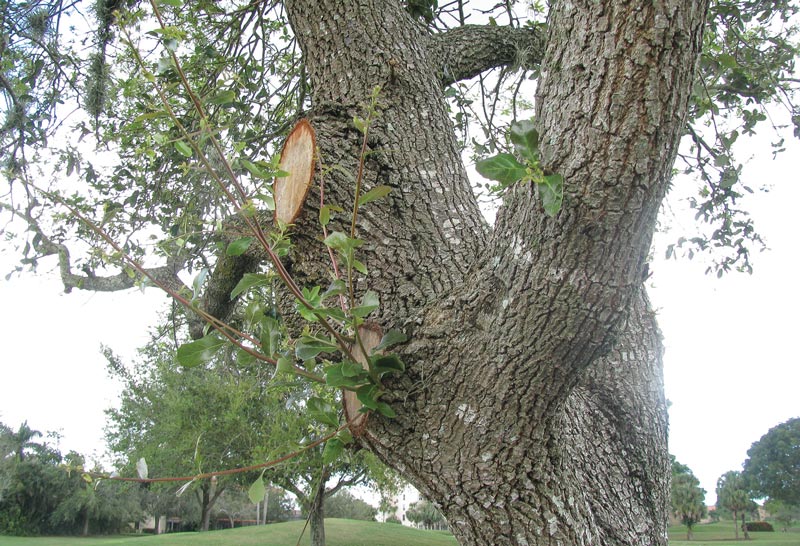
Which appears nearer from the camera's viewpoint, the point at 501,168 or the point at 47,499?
the point at 501,168

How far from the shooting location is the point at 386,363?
1.43 m

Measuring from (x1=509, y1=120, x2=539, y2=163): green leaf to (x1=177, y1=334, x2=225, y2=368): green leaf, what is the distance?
850mm

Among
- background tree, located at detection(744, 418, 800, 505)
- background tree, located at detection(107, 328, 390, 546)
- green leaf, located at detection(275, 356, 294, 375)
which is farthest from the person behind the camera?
background tree, located at detection(744, 418, 800, 505)

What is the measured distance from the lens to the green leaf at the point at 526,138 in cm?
104

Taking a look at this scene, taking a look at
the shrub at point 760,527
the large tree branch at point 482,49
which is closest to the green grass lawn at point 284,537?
the large tree branch at point 482,49

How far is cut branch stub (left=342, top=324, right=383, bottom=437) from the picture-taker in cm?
153

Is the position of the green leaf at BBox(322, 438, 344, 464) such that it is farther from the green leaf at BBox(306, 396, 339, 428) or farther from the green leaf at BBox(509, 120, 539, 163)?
the green leaf at BBox(509, 120, 539, 163)

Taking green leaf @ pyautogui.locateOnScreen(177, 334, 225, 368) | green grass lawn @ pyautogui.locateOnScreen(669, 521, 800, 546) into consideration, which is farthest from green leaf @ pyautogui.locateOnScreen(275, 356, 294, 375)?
green grass lawn @ pyautogui.locateOnScreen(669, 521, 800, 546)

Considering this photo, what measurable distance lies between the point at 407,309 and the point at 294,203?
491mm

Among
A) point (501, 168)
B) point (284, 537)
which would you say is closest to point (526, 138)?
point (501, 168)

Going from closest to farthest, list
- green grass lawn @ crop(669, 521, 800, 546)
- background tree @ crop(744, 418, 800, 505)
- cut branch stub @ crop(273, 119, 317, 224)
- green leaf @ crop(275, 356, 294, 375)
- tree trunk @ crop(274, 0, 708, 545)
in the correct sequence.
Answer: tree trunk @ crop(274, 0, 708, 545)
green leaf @ crop(275, 356, 294, 375)
cut branch stub @ crop(273, 119, 317, 224)
green grass lawn @ crop(669, 521, 800, 546)
background tree @ crop(744, 418, 800, 505)

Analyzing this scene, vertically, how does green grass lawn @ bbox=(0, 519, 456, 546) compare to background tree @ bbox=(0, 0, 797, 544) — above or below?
below

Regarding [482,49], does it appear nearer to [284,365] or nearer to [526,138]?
[526,138]

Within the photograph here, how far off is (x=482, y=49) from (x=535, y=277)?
2.00 m
